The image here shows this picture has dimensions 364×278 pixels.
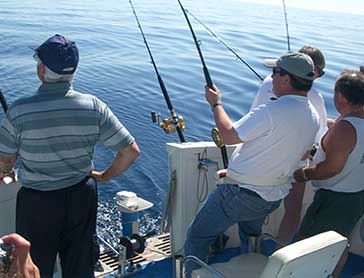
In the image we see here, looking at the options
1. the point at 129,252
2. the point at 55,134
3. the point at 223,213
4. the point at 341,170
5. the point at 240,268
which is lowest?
the point at 129,252

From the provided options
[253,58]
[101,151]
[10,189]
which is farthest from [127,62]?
[10,189]

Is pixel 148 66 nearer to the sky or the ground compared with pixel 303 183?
nearer to the ground

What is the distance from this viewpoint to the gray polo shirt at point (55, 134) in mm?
2164

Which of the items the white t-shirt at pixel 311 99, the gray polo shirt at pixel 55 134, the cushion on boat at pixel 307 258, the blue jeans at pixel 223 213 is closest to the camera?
the cushion on boat at pixel 307 258

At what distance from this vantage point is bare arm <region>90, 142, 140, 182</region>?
2496mm

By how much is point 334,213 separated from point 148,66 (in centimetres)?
1013

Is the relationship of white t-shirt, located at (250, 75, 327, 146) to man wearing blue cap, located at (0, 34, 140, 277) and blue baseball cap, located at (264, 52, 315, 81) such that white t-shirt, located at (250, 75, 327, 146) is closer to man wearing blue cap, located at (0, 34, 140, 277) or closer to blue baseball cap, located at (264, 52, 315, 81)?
blue baseball cap, located at (264, 52, 315, 81)

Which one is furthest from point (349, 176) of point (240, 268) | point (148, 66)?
point (148, 66)

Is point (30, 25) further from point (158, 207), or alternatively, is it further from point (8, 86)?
point (158, 207)

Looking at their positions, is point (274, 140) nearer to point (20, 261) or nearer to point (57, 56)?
point (57, 56)

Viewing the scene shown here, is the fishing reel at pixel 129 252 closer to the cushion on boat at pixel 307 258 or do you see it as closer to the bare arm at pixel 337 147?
the bare arm at pixel 337 147

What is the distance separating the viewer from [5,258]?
138 cm

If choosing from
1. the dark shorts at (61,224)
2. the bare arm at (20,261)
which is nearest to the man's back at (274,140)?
the dark shorts at (61,224)

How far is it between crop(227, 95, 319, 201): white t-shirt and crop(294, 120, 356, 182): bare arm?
15 cm
